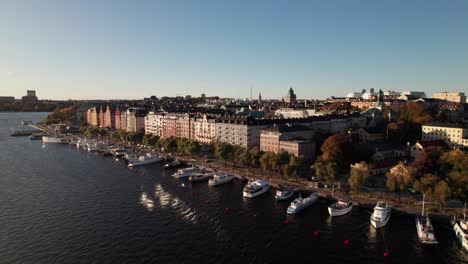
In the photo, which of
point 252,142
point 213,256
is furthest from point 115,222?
point 252,142

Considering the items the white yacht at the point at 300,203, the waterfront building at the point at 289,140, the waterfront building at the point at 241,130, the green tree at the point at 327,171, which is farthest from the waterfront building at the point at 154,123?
the white yacht at the point at 300,203

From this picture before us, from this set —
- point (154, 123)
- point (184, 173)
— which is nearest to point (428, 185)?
point (184, 173)

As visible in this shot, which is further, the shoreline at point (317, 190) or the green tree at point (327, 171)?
the green tree at point (327, 171)

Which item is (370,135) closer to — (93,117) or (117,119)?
(117,119)

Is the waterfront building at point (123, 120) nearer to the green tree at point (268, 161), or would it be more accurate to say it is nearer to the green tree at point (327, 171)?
the green tree at point (268, 161)

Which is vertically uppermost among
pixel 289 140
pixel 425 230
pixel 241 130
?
pixel 241 130

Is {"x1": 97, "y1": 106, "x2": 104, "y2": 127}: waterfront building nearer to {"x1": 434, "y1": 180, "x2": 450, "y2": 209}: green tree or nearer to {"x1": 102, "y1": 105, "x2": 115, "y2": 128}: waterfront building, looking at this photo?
{"x1": 102, "y1": 105, "x2": 115, "y2": 128}: waterfront building

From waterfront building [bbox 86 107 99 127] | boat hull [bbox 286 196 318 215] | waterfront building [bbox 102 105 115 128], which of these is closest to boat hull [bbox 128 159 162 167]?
boat hull [bbox 286 196 318 215]
